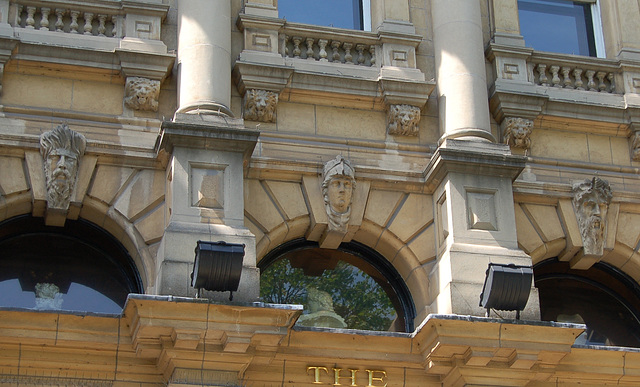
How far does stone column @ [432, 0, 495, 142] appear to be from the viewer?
52.5 ft

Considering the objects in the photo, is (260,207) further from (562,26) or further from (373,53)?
(562,26)

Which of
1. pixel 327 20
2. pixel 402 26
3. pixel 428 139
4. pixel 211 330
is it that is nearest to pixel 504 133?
pixel 428 139

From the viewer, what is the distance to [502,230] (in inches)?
596

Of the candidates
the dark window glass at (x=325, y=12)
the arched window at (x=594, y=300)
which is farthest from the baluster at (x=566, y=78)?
the dark window glass at (x=325, y=12)

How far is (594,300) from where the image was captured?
16.7 metres

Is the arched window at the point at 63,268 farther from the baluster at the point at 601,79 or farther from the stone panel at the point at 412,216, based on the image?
the baluster at the point at 601,79

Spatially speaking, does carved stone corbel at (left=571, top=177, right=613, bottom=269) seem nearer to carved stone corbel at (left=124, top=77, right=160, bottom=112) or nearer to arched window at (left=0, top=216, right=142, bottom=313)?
carved stone corbel at (left=124, top=77, right=160, bottom=112)

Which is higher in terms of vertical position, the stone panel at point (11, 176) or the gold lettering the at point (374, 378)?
the stone panel at point (11, 176)

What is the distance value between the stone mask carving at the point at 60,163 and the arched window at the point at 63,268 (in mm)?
719

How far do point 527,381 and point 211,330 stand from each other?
422cm

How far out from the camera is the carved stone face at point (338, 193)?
1538 centimetres

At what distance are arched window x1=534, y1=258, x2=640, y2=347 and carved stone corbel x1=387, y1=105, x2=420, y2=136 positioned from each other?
272 cm

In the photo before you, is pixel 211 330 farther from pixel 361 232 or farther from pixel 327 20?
pixel 327 20

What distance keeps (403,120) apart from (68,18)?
16.5 feet
